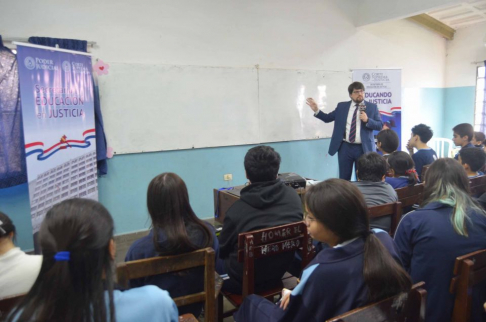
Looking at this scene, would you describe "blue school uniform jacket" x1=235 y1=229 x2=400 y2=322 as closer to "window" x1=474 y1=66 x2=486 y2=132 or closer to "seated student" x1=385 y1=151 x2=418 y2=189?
"seated student" x1=385 y1=151 x2=418 y2=189

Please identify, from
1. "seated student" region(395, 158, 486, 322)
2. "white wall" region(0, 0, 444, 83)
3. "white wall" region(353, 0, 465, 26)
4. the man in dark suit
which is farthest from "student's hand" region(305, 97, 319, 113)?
"seated student" region(395, 158, 486, 322)

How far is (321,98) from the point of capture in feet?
15.9

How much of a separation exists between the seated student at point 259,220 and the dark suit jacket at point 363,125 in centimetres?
240

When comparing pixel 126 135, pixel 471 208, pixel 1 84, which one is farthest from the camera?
pixel 126 135

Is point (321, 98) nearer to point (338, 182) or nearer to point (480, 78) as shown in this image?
point (480, 78)

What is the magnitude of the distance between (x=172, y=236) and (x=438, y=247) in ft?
3.68

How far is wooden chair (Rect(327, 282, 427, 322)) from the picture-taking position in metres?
0.94

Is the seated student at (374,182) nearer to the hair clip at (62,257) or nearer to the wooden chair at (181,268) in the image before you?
the wooden chair at (181,268)

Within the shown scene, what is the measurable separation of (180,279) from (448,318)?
114 cm

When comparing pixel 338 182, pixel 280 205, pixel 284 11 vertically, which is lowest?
pixel 280 205

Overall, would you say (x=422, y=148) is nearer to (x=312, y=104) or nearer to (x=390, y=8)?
(x=312, y=104)

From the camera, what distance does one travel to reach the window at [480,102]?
5.93m

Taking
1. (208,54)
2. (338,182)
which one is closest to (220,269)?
(338,182)

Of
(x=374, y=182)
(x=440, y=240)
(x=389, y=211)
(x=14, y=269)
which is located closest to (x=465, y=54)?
(x=374, y=182)
